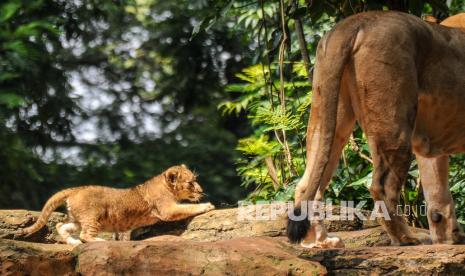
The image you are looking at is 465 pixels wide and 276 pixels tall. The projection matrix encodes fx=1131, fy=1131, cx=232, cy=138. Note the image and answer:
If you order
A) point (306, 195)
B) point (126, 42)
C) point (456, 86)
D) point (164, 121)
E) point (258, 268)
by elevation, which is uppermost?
point (126, 42)

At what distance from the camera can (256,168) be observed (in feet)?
33.3

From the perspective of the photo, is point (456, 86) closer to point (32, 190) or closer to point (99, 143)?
point (32, 190)

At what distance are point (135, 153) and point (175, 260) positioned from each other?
34.9 ft

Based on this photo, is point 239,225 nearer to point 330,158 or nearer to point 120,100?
point 330,158

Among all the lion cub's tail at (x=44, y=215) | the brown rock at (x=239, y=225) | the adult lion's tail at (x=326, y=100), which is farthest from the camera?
the lion cub's tail at (x=44, y=215)

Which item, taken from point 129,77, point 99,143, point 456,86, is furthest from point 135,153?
point 456,86

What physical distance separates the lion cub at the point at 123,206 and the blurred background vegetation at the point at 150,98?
0.71 m

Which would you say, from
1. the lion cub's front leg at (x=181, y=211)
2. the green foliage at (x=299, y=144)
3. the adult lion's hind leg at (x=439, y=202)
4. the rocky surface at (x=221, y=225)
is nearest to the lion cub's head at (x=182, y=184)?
the lion cub's front leg at (x=181, y=211)

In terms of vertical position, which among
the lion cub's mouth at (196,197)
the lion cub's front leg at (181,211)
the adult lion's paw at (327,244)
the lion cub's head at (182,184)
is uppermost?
the lion cub's head at (182,184)

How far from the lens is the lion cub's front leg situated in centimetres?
870

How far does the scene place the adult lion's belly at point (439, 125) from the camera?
682 centimetres

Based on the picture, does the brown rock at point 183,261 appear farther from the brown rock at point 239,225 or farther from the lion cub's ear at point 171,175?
the lion cub's ear at point 171,175

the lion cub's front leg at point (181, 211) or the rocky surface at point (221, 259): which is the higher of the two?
the lion cub's front leg at point (181, 211)

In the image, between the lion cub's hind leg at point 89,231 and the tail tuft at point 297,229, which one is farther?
the lion cub's hind leg at point 89,231
